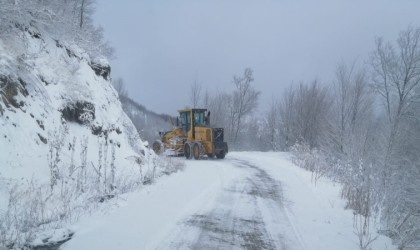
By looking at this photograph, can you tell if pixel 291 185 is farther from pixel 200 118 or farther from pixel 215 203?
pixel 200 118

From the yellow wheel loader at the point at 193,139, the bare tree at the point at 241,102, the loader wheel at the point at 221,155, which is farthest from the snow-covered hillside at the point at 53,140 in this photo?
the bare tree at the point at 241,102

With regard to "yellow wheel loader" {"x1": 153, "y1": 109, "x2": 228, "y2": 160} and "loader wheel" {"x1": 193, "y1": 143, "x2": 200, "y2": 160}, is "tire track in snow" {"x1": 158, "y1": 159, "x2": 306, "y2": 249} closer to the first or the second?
"loader wheel" {"x1": 193, "y1": 143, "x2": 200, "y2": 160}

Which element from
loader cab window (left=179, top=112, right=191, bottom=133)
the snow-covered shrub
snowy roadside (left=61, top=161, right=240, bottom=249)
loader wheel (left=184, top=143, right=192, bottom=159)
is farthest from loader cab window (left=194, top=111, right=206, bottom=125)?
snowy roadside (left=61, top=161, right=240, bottom=249)

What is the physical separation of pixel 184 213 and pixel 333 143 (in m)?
10.3

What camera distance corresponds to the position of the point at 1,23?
25.8 feet

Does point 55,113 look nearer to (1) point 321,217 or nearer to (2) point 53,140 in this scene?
(2) point 53,140

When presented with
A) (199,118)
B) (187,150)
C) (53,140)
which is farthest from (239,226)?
(199,118)

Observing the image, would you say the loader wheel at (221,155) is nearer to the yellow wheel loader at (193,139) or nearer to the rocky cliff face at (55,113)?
the yellow wheel loader at (193,139)

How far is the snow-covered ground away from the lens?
16.2 ft

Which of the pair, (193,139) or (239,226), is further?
(193,139)

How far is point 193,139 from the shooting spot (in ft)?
73.8

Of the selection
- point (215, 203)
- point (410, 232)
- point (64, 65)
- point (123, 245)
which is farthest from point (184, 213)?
point (64, 65)

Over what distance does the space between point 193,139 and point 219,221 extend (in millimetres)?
16371

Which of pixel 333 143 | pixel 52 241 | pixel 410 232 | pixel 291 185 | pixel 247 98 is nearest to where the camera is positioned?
pixel 52 241
